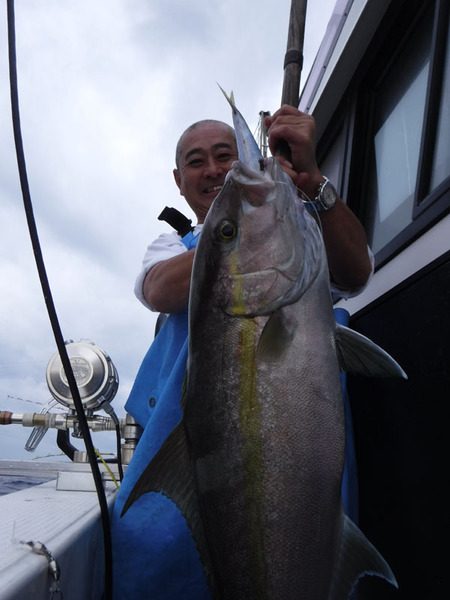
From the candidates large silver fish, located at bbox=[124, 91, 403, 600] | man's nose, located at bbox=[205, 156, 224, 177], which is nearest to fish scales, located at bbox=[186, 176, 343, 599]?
large silver fish, located at bbox=[124, 91, 403, 600]

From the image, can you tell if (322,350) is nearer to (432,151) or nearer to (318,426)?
(318,426)

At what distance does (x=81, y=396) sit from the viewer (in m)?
3.14

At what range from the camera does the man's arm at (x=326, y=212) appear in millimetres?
1829

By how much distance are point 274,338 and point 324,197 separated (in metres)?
0.81

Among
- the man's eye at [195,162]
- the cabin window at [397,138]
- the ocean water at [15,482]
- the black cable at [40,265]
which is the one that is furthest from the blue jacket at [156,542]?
the ocean water at [15,482]

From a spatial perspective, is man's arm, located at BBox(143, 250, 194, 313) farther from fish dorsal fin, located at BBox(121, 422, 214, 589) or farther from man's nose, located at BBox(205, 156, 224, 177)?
fish dorsal fin, located at BBox(121, 422, 214, 589)

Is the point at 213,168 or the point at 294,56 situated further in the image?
the point at 294,56

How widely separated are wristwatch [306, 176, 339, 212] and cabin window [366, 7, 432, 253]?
83 cm

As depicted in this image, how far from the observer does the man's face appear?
2822 mm

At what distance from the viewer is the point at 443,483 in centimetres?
187

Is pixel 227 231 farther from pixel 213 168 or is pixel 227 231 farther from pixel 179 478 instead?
pixel 213 168

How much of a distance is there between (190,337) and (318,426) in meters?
0.43

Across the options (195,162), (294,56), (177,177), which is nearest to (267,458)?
(195,162)

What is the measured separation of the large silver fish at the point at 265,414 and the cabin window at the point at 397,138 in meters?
1.43
